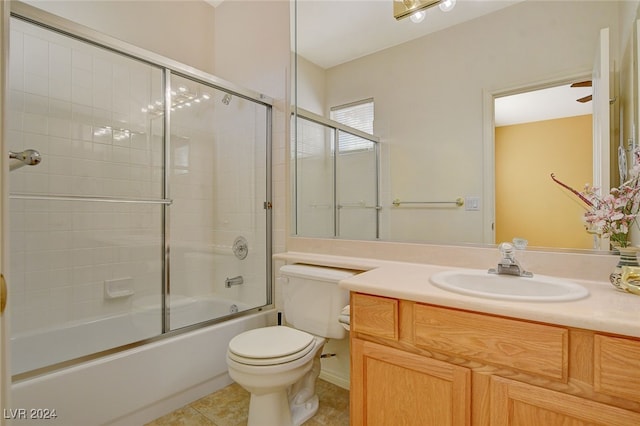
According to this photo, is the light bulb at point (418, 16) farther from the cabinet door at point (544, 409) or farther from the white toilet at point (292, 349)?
the cabinet door at point (544, 409)

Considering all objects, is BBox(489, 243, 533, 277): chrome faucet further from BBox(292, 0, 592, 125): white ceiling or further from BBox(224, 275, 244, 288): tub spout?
BBox(224, 275, 244, 288): tub spout

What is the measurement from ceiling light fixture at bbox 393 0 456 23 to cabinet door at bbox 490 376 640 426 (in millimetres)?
1610

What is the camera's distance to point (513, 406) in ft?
3.06

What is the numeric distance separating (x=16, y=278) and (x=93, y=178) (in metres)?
0.68

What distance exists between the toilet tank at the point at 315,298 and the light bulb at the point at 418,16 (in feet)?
4.34

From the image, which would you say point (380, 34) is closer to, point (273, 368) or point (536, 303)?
point (536, 303)

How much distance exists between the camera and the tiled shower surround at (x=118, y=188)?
185 centimetres

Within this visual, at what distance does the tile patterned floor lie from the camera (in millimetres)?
1663

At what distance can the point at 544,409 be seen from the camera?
35.0 inches

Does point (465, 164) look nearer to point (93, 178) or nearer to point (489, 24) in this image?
point (489, 24)

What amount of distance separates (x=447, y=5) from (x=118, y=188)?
220cm

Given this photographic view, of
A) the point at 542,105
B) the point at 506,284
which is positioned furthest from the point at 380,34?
the point at 506,284

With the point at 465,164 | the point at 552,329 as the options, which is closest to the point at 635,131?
the point at 465,164

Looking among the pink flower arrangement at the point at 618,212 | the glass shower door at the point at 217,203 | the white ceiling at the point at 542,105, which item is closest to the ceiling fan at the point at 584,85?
the white ceiling at the point at 542,105
